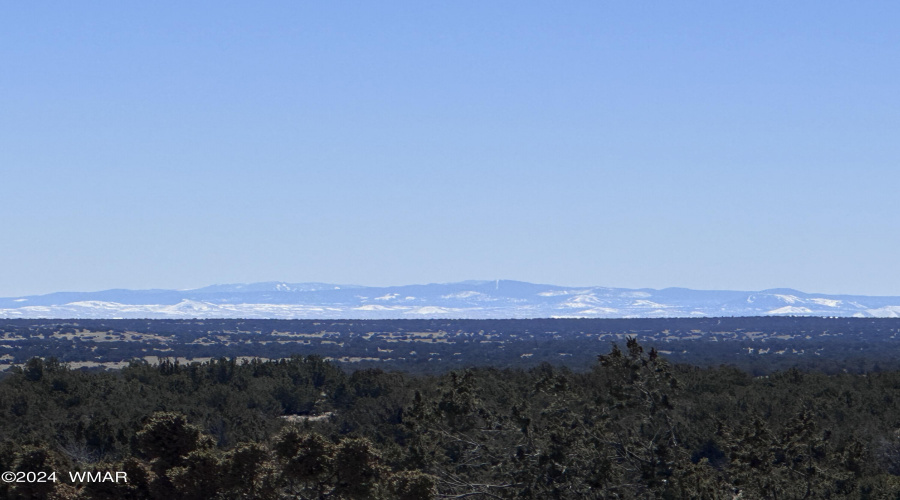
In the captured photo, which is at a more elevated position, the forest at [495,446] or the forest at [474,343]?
the forest at [495,446]

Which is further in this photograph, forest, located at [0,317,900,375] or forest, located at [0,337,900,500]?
forest, located at [0,317,900,375]

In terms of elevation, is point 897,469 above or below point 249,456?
below

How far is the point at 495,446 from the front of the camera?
19453mm

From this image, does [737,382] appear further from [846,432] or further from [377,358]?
[377,358]

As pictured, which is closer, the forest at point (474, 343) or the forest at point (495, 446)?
the forest at point (495, 446)

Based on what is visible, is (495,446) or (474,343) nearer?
(495,446)

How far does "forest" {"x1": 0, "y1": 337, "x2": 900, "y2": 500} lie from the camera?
1478cm

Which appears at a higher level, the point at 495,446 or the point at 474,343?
the point at 495,446

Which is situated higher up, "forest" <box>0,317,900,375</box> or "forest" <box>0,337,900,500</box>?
"forest" <box>0,337,900,500</box>

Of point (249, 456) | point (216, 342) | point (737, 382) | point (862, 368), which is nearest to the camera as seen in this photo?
point (249, 456)

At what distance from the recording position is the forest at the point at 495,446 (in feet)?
48.5

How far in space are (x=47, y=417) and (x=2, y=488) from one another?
54.2 ft

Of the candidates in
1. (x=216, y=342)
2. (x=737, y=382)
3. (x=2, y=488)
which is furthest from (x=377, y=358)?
(x=2, y=488)

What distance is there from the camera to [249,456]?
1441 cm
